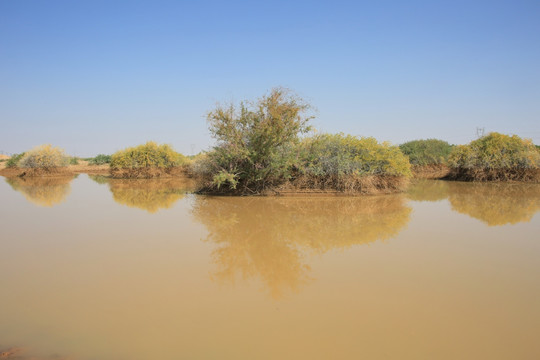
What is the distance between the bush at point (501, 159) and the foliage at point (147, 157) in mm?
26131

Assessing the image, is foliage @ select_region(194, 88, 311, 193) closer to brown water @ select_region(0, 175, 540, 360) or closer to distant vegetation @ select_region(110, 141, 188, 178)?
brown water @ select_region(0, 175, 540, 360)

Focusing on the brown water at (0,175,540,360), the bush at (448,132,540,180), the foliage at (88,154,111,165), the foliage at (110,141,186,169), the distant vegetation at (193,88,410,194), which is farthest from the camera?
the foliage at (88,154,111,165)

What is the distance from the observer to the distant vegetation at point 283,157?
1492 centimetres

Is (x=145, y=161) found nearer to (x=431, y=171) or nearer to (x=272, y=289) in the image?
(x=431, y=171)

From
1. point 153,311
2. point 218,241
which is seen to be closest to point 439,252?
point 218,241

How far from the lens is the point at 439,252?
6.90 m

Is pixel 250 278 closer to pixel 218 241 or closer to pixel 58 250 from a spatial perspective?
pixel 218 241

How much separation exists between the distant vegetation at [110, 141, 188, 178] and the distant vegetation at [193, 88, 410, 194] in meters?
16.6

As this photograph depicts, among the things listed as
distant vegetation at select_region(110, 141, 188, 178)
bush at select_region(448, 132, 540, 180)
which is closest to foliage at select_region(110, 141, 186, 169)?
distant vegetation at select_region(110, 141, 188, 178)

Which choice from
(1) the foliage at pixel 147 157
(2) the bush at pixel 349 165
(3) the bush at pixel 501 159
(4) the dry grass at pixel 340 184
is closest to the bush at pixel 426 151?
(3) the bush at pixel 501 159

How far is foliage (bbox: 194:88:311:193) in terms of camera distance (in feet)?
48.4

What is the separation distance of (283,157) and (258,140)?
4.76 ft

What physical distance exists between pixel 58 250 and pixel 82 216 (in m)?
4.53

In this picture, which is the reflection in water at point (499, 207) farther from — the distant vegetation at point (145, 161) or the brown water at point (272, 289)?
the distant vegetation at point (145, 161)
